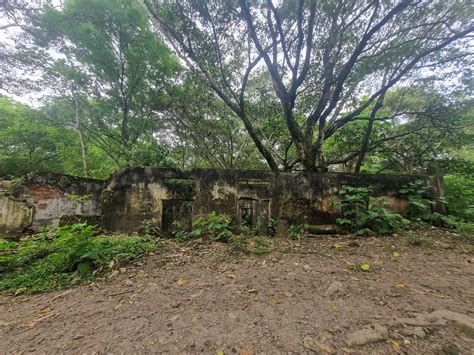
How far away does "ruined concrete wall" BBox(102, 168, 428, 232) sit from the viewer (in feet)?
16.8

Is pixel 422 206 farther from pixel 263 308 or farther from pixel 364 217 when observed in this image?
pixel 263 308

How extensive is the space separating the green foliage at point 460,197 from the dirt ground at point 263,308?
3.01 meters

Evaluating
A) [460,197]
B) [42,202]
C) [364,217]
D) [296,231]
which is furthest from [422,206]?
[42,202]

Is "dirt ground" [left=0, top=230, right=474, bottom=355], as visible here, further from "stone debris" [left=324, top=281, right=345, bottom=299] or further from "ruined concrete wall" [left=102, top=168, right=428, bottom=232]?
"ruined concrete wall" [left=102, top=168, right=428, bottom=232]

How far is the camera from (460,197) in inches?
225

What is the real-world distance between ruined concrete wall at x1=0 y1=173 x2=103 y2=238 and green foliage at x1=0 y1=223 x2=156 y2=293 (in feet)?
5.48

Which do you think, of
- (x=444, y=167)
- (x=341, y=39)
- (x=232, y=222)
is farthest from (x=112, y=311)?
(x=444, y=167)

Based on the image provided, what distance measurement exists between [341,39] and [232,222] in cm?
578

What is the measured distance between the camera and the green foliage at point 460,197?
17.6ft

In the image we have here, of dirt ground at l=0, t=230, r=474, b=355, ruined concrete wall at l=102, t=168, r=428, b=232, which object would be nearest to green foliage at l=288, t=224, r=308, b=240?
ruined concrete wall at l=102, t=168, r=428, b=232

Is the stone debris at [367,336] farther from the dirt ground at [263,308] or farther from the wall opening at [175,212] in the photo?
the wall opening at [175,212]

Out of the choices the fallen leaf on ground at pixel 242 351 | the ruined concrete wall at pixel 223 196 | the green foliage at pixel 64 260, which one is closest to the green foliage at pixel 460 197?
the ruined concrete wall at pixel 223 196

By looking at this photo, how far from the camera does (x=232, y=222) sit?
514cm

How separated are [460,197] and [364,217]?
3.57m
